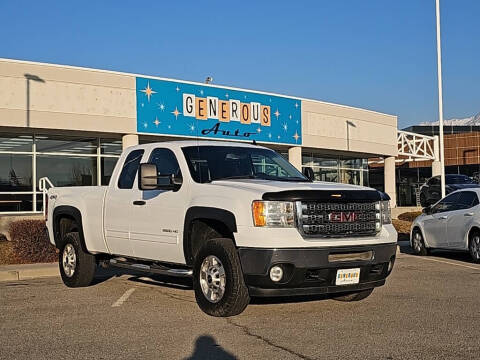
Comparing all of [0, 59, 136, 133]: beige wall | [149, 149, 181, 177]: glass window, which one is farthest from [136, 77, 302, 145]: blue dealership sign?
[149, 149, 181, 177]: glass window

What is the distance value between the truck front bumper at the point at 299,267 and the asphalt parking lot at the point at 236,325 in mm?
362

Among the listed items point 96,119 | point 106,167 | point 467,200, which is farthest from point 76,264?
point 106,167

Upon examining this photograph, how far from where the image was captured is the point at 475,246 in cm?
1289

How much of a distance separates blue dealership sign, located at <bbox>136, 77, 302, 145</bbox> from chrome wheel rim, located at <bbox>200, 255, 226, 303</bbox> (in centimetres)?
1808

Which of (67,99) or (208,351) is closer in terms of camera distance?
(208,351)

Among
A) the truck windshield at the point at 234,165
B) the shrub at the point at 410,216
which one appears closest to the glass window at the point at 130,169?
the truck windshield at the point at 234,165

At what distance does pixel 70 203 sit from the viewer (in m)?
9.99

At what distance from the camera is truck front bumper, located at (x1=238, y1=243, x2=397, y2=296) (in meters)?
6.75

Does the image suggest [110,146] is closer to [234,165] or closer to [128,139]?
[128,139]

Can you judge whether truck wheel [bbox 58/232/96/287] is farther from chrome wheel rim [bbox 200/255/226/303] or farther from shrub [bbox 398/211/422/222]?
shrub [bbox 398/211/422/222]

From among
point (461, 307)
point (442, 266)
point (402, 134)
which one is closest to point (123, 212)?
point (461, 307)

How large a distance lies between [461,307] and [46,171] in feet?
63.2

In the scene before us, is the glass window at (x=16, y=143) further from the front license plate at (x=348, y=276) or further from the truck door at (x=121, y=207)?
the front license plate at (x=348, y=276)

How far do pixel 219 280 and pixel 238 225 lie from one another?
2.27ft
